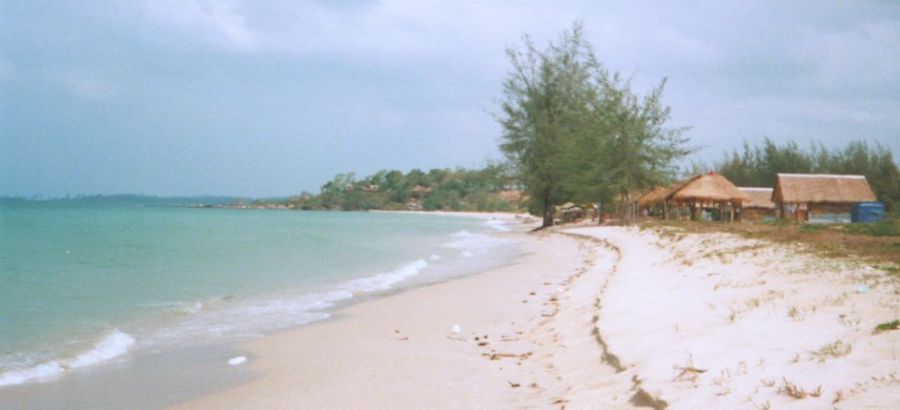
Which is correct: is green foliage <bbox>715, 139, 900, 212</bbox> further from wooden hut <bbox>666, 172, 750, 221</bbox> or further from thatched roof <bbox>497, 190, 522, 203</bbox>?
thatched roof <bbox>497, 190, 522, 203</bbox>

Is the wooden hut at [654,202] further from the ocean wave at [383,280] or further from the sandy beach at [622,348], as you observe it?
the sandy beach at [622,348]

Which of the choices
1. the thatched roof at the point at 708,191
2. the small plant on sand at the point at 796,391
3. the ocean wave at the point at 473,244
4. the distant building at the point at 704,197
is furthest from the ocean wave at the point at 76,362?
the thatched roof at the point at 708,191

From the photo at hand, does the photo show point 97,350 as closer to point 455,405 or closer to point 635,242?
point 455,405

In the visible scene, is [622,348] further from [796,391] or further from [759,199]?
[759,199]

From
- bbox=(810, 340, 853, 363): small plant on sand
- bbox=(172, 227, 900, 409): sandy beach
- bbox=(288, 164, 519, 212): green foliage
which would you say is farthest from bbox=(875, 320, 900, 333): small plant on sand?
bbox=(288, 164, 519, 212): green foliage

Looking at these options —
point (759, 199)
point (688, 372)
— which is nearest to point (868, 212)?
point (759, 199)

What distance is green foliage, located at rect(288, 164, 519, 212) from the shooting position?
438 ft

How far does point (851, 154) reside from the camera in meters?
47.7

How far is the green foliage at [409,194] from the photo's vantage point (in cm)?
13362

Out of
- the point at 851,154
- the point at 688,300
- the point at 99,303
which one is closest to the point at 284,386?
the point at 688,300

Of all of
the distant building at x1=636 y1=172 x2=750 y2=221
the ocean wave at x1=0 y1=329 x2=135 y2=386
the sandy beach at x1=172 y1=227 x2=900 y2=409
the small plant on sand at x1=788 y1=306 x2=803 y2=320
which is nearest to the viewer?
the sandy beach at x1=172 y1=227 x2=900 y2=409

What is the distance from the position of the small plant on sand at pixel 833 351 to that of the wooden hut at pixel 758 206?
138 feet

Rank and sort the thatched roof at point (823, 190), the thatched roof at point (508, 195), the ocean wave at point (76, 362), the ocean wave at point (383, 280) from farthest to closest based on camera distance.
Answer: the thatched roof at point (508, 195), the thatched roof at point (823, 190), the ocean wave at point (383, 280), the ocean wave at point (76, 362)

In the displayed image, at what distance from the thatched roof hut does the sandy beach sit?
2818cm
